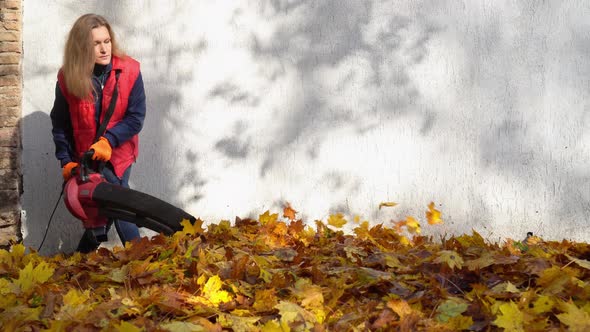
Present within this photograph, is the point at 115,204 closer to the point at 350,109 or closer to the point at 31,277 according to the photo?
the point at 31,277

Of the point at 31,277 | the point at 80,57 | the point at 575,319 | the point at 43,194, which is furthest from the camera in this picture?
the point at 43,194

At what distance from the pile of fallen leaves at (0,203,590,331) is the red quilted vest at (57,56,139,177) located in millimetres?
1260

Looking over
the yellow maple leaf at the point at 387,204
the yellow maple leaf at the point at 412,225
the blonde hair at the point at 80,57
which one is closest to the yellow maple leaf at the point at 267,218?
the yellow maple leaf at the point at 387,204

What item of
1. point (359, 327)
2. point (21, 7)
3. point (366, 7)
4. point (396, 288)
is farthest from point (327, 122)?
point (359, 327)

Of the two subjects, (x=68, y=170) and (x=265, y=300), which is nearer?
(x=265, y=300)

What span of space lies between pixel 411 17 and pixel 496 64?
567mm

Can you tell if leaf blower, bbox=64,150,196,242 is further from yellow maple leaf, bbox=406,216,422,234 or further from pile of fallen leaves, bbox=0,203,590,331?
yellow maple leaf, bbox=406,216,422,234

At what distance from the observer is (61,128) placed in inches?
202

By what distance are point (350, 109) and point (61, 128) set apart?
1.69 metres

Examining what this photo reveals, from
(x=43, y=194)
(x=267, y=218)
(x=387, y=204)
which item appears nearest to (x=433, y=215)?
(x=387, y=204)

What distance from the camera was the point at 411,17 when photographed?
5.25 metres

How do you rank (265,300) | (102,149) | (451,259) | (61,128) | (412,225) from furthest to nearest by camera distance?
(412,225) < (61,128) < (102,149) < (451,259) < (265,300)

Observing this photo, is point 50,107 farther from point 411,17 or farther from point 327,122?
point 411,17

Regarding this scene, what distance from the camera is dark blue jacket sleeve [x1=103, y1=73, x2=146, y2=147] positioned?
498 centimetres
